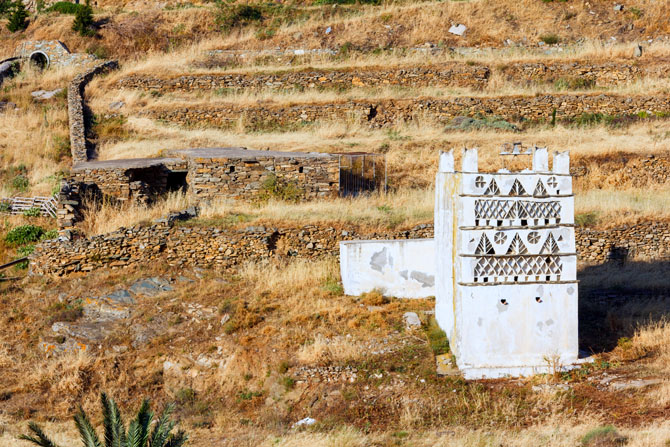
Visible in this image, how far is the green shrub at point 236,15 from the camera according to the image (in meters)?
36.2

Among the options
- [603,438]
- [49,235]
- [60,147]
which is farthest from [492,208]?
[60,147]

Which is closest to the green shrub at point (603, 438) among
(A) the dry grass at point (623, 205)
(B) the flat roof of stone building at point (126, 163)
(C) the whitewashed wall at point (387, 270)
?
(C) the whitewashed wall at point (387, 270)

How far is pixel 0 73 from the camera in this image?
31.7m

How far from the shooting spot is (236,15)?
1442 inches

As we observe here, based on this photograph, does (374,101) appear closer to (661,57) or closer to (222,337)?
(661,57)

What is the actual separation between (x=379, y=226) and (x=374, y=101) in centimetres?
1043

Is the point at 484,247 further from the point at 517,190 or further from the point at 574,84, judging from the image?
the point at 574,84

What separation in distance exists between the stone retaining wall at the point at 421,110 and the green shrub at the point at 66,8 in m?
12.2

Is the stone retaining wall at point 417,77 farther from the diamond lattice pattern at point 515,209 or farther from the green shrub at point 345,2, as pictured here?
the diamond lattice pattern at point 515,209

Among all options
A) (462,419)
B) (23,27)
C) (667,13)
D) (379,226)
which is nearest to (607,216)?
(379,226)

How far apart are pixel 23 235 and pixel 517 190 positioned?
11.8 metres

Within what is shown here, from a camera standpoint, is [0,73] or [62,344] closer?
[62,344]

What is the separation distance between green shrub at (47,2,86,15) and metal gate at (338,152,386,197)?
19766 millimetres

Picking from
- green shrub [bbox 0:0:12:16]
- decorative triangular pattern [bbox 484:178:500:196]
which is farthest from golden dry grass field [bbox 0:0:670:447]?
green shrub [bbox 0:0:12:16]
